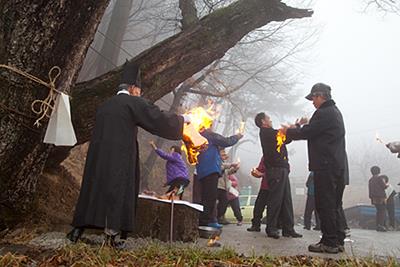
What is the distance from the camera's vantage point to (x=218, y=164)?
687 centimetres

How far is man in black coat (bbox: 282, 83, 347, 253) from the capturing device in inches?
199

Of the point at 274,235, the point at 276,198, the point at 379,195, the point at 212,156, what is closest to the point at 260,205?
the point at 276,198

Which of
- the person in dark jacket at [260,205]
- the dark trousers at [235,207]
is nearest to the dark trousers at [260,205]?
the person in dark jacket at [260,205]

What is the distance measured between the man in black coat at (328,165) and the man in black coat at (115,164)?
207 centimetres

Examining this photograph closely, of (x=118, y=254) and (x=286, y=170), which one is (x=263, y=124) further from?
(x=118, y=254)

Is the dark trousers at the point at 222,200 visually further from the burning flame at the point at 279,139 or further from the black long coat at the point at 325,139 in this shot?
the black long coat at the point at 325,139

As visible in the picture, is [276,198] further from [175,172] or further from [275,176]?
[175,172]

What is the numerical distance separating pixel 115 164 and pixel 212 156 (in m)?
2.96

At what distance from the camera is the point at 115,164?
414 centimetres

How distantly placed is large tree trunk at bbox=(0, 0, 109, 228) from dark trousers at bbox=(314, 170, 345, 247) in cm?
355

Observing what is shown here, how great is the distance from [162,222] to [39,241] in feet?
5.89

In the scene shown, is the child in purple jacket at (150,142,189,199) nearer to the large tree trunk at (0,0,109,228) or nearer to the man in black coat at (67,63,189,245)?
the man in black coat at (67,63,189,245)

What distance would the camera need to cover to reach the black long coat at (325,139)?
206 inches

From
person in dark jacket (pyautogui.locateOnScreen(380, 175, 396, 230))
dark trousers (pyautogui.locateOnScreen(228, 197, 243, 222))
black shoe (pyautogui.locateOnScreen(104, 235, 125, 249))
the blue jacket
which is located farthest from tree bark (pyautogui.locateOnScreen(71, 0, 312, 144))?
person in dark jacket (pyautogui.locateOnScreen(380, 175, 396, 230))
